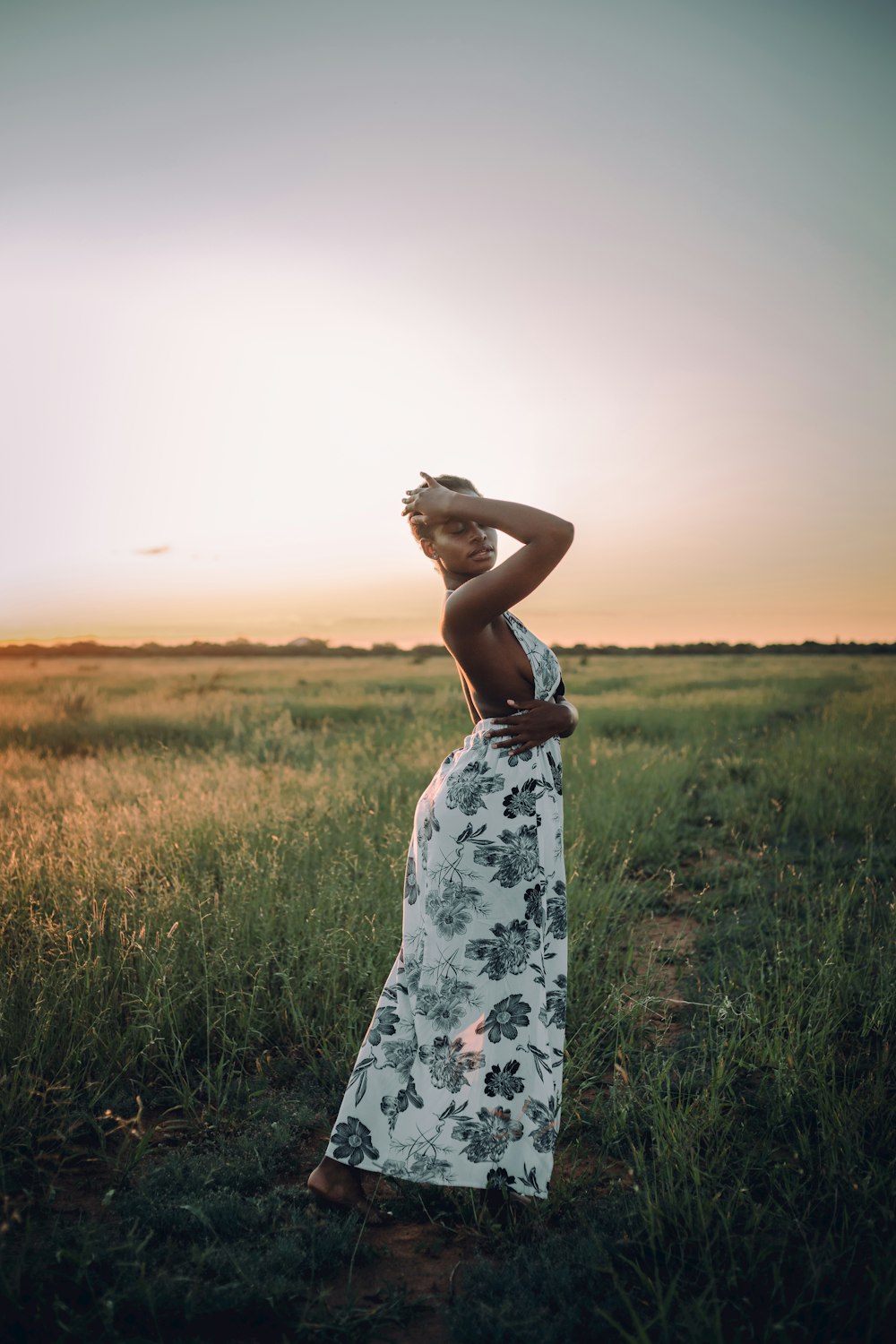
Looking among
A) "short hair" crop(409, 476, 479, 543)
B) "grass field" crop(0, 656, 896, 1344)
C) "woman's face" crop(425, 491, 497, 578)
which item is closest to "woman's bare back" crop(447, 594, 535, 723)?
"woman's face" crop(425, 491, 497, 578)

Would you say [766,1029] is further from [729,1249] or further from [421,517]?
[421,517]

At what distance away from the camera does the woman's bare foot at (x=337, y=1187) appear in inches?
97.1

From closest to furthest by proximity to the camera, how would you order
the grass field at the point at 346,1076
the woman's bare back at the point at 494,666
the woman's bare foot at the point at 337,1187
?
the grass field at the point at 346,1076 < the woman's bare back at the point at 494,666 < the woman's bare foot at the point at 337,1187

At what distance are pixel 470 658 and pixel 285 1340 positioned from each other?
1810mm

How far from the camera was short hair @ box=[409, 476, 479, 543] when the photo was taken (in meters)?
2.51

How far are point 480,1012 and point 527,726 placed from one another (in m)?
0.92

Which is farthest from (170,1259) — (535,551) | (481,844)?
(535,551)

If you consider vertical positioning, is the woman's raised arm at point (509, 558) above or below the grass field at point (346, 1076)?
above

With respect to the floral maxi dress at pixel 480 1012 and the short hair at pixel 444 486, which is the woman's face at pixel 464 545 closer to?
the short hair at pixel 444 486

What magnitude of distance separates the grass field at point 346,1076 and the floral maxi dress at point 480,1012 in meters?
0.23

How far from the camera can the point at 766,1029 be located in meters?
3.38

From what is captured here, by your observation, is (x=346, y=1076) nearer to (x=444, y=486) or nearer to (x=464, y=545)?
(x=464, y=545)

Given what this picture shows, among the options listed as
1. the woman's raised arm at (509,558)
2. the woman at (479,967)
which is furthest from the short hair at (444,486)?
the woman's raised arm at (509,558)

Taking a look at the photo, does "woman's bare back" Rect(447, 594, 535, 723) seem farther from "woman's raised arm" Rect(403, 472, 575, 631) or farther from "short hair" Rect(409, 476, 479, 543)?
"short hair" Rect(409, 476, 479, 543)
